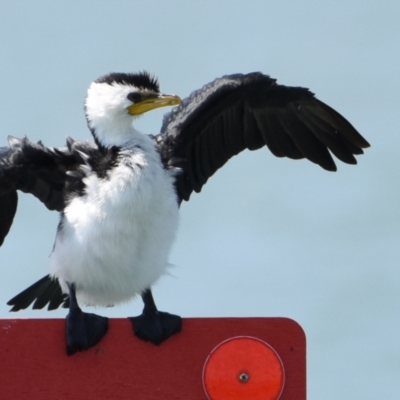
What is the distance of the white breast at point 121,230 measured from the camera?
594 cm

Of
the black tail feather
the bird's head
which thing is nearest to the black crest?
the bird's head

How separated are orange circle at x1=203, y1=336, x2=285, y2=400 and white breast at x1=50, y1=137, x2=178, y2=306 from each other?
2.05 m

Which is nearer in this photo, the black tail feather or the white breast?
the white breast

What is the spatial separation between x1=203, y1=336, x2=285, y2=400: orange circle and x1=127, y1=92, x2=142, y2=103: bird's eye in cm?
248

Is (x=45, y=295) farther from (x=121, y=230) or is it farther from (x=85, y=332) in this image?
(x=85, y=332)

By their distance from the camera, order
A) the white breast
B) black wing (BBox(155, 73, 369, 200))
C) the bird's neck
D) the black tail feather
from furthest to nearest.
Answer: the black tail feather < black wing (BBox(155, 73, 369, 200)) < the bird's neck < the white breast

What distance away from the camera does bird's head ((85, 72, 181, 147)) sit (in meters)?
6.15

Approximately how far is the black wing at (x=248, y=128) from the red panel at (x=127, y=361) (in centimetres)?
278

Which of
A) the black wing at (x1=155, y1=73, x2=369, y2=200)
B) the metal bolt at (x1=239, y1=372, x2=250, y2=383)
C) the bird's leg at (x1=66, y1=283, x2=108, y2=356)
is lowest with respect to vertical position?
the metal bolt at (x1=239, y1=372, x2=250, y2=383)

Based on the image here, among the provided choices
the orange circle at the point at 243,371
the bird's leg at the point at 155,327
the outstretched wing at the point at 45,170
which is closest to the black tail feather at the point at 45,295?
the outstretched wing at the point at 45,170

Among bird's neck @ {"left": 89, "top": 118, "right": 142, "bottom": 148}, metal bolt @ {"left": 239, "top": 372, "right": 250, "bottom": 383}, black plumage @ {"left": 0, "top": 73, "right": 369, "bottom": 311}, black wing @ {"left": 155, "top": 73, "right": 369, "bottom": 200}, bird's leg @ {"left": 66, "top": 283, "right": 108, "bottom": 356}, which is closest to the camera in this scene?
bird's leg @ {"left": 66, "top": 283, "right": 108, "bottom": 356}

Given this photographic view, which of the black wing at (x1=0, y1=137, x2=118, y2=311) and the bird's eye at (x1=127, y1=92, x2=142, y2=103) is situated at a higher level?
the bird's eye at (x1=127, y1=92, x2=142, y2=103)

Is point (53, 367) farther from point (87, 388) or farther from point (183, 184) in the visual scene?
point (183, 184)

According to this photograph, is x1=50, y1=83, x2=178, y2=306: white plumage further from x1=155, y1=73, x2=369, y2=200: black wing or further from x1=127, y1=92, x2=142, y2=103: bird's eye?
x1=155, y1=73, x2=369, y2=200: black wing
